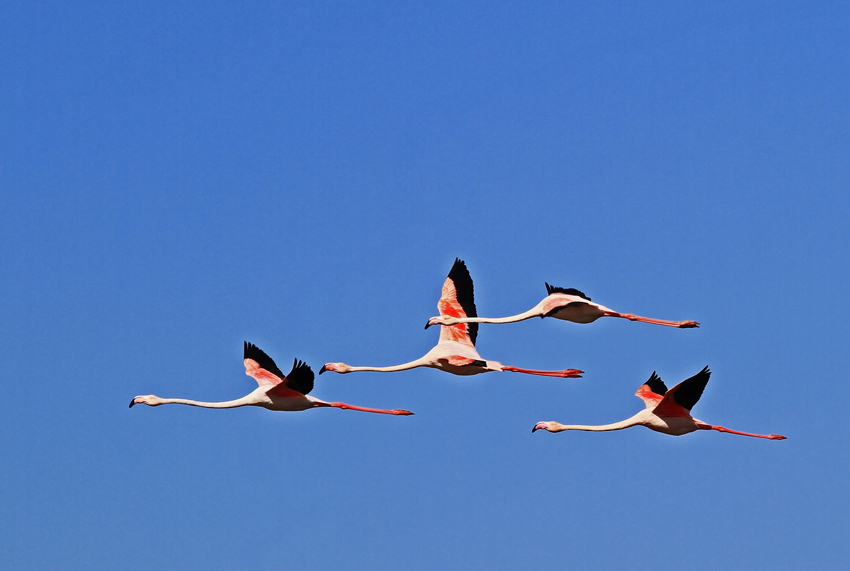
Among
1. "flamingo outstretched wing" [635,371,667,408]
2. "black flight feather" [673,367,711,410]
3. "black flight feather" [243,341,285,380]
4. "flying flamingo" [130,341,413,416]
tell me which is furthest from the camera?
"black flight feather" [243,341,285,380]

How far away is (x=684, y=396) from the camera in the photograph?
30.2 metres

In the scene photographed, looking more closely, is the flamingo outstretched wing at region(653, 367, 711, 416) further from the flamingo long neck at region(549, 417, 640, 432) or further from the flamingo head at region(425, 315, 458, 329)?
the flamingo head at region(425, 315, 458, 329)

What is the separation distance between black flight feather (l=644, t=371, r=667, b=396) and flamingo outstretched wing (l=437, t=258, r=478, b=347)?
4559mm

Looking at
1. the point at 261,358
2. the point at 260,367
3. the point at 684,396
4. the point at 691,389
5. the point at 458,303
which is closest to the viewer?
the point at 691,389

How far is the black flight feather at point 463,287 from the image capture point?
35.4 meters

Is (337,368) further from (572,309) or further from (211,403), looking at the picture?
(572,309)

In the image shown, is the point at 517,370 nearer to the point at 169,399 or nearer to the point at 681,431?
the point at 681,431

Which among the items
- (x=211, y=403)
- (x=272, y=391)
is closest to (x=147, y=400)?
(x=211, y=403)

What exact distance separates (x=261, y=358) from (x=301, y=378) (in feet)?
17.4

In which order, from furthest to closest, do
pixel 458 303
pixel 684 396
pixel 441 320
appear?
pixel 458 303 < pixel 441 320 < pixel 684 396

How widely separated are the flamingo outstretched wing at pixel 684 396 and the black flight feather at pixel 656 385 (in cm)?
116

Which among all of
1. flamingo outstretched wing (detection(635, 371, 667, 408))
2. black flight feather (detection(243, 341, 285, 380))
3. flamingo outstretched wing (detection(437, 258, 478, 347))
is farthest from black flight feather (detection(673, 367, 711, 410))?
black flight feather (detection(243, 341, 285, 380))

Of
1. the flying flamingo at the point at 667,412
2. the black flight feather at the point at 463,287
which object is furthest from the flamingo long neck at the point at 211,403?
the flying flamingo at the point at 667,412

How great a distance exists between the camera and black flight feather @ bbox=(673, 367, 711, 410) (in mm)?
29266
